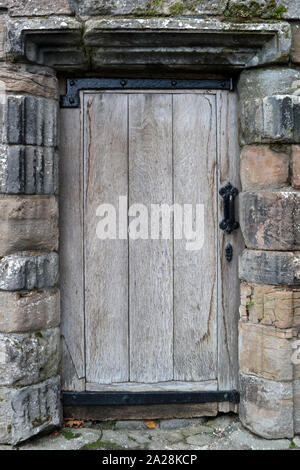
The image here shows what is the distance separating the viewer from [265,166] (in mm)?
2236

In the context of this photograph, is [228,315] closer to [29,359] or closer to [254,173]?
[254,173]

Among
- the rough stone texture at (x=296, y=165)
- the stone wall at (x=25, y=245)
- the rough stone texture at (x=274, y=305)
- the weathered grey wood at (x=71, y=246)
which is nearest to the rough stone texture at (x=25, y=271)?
the stone wall at (x=25, y=245)

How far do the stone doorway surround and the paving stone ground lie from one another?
0.07 meters

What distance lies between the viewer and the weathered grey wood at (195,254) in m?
2.45

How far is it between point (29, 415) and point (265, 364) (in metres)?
1.27

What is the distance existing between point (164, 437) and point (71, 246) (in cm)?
118

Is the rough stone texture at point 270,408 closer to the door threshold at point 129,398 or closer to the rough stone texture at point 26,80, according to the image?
the door threshold at point 129,398

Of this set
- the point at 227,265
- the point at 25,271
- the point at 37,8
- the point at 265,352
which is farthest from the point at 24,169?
the point at 265,352

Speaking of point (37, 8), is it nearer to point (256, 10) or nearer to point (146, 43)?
point (146, 43)

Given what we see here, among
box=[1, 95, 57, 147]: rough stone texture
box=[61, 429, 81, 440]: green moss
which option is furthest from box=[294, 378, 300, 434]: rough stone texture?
box=[1, 95, 57, 147]: rough stone texture

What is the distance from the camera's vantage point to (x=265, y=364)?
7.38 ft

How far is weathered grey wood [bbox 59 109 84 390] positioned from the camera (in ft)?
8.02

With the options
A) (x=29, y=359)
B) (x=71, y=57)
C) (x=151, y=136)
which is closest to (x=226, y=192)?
(x=151, y=136)

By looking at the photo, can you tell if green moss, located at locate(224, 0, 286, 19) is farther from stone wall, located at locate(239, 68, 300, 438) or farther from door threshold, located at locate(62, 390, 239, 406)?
door threshold, located at locate(62, 390, 239, 406)
